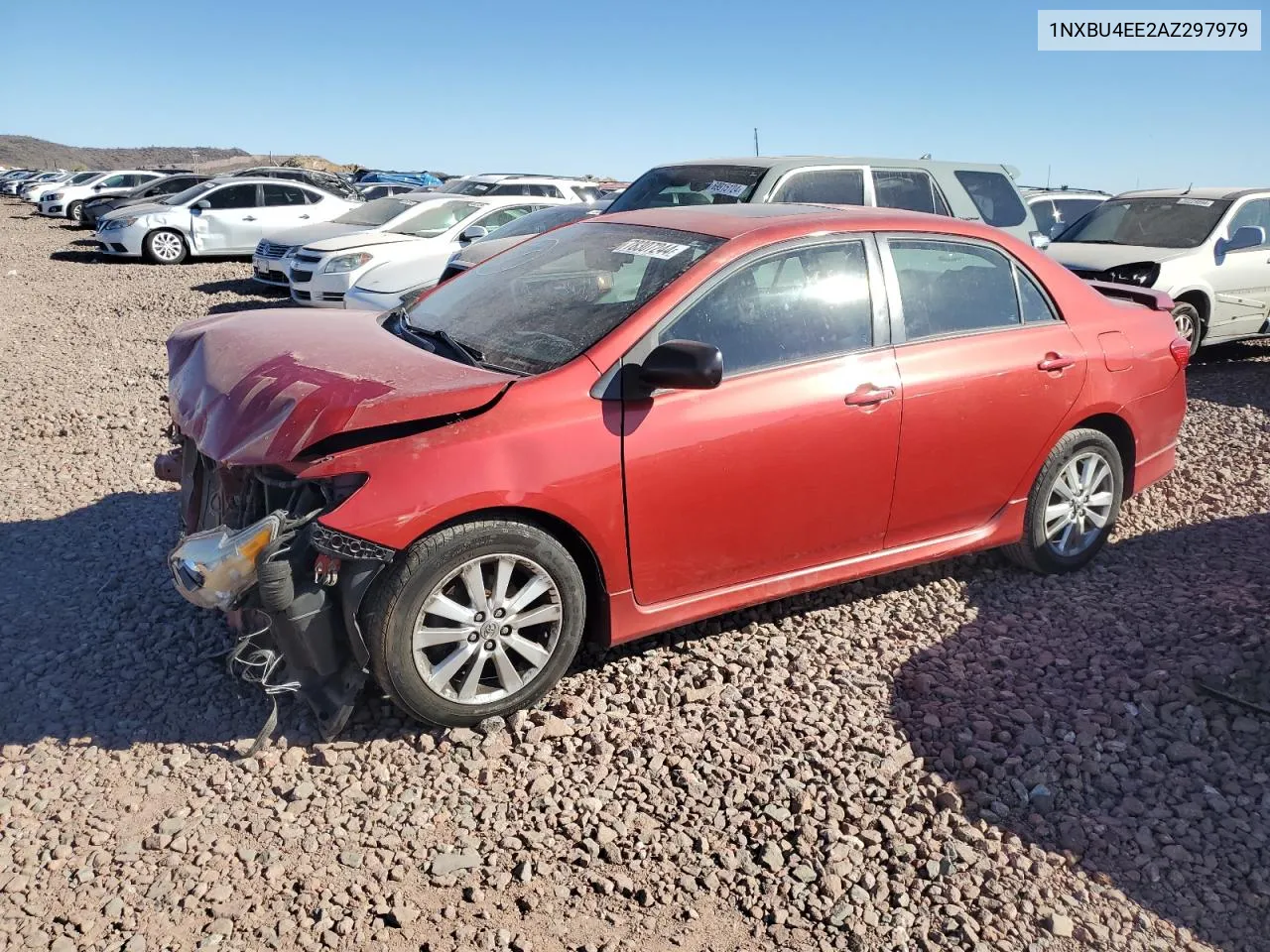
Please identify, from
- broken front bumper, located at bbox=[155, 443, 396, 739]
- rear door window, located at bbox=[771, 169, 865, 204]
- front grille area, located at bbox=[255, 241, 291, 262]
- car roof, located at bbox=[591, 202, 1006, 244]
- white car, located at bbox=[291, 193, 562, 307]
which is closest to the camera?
broken front bumper, located at bbox=[155, 443, 396, 739]

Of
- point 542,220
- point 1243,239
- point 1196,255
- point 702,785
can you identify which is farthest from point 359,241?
point 702,785

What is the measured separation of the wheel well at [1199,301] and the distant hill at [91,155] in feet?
414

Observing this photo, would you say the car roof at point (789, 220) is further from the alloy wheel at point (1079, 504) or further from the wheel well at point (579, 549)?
the wheel well at point (579, 549)

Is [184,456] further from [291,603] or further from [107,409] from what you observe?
[107,409]

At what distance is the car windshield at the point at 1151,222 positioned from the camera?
9.96 metres

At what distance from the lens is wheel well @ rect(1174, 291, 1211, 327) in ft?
31.4

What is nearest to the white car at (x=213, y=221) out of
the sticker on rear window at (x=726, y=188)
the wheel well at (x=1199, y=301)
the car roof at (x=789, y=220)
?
the sticker on rear window at (x=726, y=188)

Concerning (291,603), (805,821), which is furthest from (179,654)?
(805,821)

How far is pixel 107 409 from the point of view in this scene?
7766mm

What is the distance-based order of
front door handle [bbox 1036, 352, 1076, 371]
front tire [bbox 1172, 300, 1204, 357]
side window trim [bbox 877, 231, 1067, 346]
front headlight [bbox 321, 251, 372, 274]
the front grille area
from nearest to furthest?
side window trim [bbox 877, 231, 1067, 346], front door handle [bbox 1036, 352, 1076, 371], front tire [bbox 1172, 300, 1204, 357], front headlight [bbox 321, 251, 372, 274], the front grille area

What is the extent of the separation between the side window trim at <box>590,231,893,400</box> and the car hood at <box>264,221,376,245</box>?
1029 cm

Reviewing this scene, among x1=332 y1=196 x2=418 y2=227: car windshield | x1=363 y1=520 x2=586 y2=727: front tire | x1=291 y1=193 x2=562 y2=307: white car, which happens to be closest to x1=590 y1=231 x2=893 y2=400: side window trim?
x1=363 y1=520 x2=586 y2=727: front tire

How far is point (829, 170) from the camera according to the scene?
8.23 meters

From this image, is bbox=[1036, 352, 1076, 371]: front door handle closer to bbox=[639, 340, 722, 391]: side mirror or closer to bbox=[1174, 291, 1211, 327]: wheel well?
bbox=[639, 340, 722, 391]: side mirror
